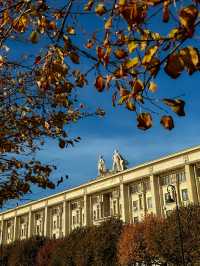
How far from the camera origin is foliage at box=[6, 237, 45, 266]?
7181 centimetres

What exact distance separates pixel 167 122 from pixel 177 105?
1.03 ft

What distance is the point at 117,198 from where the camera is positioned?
76312 millimetres

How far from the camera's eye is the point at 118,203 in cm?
7575

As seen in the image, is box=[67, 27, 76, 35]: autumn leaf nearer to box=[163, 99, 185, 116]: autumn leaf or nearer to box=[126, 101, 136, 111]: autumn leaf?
box=[126, 101, 136, 111]: autumn leaf

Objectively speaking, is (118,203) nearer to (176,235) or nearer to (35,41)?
(176,235)

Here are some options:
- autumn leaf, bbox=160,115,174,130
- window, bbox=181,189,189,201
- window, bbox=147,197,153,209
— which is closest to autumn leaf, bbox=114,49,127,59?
autumn leaf, bbox=160,115,174,130

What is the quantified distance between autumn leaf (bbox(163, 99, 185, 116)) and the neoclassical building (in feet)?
191

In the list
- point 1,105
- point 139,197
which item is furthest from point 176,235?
point 1,105

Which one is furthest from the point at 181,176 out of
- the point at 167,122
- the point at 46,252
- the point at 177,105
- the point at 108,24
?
the point at 177,105

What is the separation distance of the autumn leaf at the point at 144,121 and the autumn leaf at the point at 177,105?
1.10 feet

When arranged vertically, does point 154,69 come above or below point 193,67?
above

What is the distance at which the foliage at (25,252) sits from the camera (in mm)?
71812

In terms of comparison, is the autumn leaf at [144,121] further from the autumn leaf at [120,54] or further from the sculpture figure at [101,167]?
the sculpture figure at [101,167]

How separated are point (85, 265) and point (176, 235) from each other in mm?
14913
